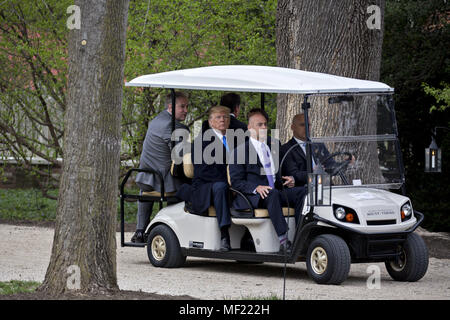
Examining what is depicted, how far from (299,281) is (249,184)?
1.11 m

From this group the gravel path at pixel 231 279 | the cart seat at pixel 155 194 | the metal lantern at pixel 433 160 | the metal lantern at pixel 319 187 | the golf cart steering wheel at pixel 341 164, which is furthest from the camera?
the cart seat at pixel 155 194

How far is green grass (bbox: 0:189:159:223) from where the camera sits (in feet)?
59.5

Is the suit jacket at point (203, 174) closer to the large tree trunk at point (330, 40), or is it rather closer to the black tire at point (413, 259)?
the black tire at point (413, 259)

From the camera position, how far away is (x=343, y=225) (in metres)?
9.16

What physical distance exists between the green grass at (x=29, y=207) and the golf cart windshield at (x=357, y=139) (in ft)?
27.9

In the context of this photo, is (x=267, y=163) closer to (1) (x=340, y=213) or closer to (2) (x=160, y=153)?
(1) (x=340, y=213)

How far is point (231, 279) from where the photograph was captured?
974cm

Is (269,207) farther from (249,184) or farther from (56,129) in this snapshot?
(56,129)

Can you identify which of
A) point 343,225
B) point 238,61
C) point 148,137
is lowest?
point 343,225

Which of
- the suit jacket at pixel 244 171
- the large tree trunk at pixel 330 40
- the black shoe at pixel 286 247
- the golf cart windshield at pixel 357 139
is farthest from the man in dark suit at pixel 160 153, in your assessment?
the large tree trunk at pixel 330 40

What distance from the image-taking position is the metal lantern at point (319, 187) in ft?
28.5
